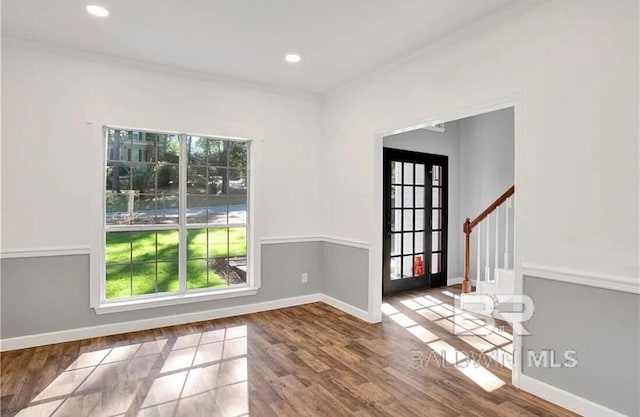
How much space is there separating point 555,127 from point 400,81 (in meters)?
1.67

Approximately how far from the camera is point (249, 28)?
9.95ft

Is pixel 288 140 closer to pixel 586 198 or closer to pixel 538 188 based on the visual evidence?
pixel 538 188

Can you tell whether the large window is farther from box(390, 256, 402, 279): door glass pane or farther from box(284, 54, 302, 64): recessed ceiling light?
A: box(390, 256, 402, 279): door glass pane

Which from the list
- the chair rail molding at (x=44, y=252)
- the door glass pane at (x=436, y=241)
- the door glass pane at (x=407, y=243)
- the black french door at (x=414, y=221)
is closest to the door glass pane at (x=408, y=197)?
the black french door at (x=414, y=221)

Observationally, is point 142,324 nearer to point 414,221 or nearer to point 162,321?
point 162,321

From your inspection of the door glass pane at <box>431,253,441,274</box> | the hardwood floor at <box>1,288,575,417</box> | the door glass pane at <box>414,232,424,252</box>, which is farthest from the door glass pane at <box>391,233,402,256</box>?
the hardwood floor at <box>1,288,575,417</box>

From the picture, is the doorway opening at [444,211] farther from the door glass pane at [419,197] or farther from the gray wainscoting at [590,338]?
the gray wainscoting at [590,338]

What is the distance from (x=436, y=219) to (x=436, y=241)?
349mm

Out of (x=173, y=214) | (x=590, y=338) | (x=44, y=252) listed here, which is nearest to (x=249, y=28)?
(x=173, y=214)

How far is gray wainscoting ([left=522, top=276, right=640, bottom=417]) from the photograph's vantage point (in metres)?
2.09

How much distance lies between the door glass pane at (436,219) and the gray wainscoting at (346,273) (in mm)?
1879

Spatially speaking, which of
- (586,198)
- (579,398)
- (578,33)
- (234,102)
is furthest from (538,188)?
(234,102)

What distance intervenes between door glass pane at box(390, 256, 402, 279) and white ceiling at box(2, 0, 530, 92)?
107 inches

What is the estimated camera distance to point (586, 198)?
227 centimetres
